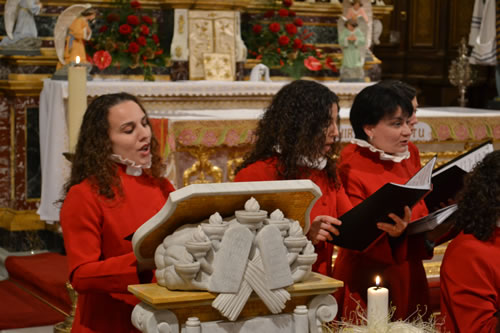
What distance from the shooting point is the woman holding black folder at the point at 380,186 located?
3301 millimetres

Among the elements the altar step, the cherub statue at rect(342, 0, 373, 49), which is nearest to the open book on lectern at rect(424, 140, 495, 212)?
the altar step

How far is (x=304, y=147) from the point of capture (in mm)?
3080

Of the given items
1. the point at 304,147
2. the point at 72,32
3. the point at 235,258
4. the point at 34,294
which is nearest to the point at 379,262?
the point at 304,147

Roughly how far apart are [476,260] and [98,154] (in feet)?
3.97

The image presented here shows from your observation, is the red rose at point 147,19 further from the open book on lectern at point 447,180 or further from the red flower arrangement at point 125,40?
the open book on lectern at point 447,180

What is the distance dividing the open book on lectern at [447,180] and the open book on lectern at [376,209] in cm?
37

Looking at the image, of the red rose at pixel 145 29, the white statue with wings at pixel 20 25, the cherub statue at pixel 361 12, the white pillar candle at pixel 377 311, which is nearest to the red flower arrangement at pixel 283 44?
the cherub statue at pixel 361 12

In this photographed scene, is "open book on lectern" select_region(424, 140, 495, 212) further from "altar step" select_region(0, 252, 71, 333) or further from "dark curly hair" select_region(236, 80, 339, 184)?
"altar step" select_region(0, 252, 71, 333)

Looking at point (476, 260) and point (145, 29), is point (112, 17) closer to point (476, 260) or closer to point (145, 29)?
point (145, 29)

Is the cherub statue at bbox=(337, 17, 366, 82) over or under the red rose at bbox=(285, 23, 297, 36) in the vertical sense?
under

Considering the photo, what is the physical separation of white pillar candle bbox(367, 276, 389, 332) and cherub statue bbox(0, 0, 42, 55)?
5.23 metres

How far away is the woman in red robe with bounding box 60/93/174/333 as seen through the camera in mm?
2539

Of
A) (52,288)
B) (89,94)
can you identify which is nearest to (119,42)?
(89,94)

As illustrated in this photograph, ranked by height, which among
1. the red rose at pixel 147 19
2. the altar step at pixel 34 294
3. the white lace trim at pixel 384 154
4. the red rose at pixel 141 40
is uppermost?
the red rose at pixel 147 19
